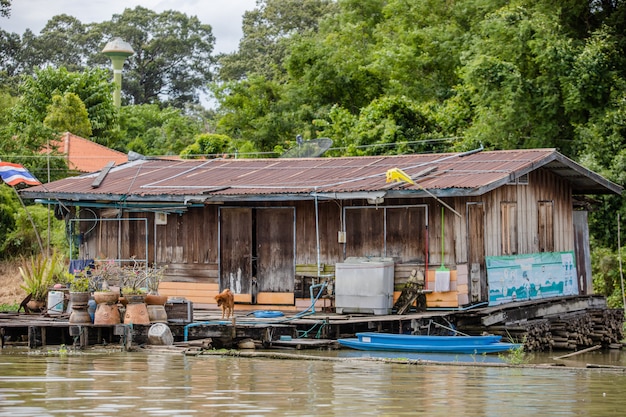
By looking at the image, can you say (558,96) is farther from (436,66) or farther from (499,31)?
(436,66)

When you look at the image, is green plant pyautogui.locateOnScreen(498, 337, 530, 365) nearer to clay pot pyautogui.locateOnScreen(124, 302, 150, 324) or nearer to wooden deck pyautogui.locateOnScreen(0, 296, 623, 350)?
wooden deck pyautogui.locateOnScreen(0, 296, 623, 350)

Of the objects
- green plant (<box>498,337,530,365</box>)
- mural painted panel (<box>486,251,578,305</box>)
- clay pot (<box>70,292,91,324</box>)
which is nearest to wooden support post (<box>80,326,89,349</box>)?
clay pot (<box>70,292,91,324</box>)

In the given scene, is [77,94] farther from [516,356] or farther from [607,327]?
[516,356]

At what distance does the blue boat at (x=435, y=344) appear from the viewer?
19812 millimetres

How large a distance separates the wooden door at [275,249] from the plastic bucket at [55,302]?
171 inches

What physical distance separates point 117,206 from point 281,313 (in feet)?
17.6

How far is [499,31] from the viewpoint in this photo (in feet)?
105

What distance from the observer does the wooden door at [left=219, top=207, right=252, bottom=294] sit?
78.4ft

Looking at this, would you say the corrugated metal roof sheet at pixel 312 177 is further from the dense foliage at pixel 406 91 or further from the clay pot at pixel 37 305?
the dense foliage at pixel 406 91

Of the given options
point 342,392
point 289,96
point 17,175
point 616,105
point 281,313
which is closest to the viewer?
point 342,392

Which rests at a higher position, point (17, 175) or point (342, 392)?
point (17, 175)

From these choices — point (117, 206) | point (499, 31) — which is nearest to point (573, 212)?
point (499, 31)

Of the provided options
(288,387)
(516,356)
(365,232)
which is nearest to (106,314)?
(365,232)

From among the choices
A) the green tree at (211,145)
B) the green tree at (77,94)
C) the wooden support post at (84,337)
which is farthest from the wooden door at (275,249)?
the green tree at (77,94)
